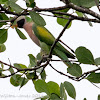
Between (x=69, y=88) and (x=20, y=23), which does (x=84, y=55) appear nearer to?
(x=69, y=88)

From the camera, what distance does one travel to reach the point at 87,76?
874 millimetres

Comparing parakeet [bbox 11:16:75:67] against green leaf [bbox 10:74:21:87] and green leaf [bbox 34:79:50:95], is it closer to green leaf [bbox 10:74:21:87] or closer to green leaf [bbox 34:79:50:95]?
green leaf [bbox 10:74:21:87]

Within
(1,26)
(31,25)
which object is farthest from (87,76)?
(31,25)

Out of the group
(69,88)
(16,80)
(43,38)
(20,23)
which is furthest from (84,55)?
(20,23)

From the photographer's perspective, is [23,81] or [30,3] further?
[23,81]

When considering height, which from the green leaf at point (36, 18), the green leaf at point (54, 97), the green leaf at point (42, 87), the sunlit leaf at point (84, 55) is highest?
the green leaf at point (36, 18)

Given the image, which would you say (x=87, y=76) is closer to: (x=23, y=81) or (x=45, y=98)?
(x=45, y=98)

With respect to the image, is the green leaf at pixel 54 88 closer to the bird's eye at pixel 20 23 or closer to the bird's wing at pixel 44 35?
Answer: the bird's wing at pixel 44 35

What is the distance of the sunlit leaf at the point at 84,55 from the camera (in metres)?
0.84

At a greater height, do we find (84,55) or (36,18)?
(36,18)

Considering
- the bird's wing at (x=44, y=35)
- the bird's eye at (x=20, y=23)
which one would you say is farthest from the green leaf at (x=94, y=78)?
the bird's eye at (x=20, y=23)

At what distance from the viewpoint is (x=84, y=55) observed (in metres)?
0.85

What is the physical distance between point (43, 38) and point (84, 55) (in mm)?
1220

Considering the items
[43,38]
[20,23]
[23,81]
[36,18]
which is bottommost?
[23,81]
